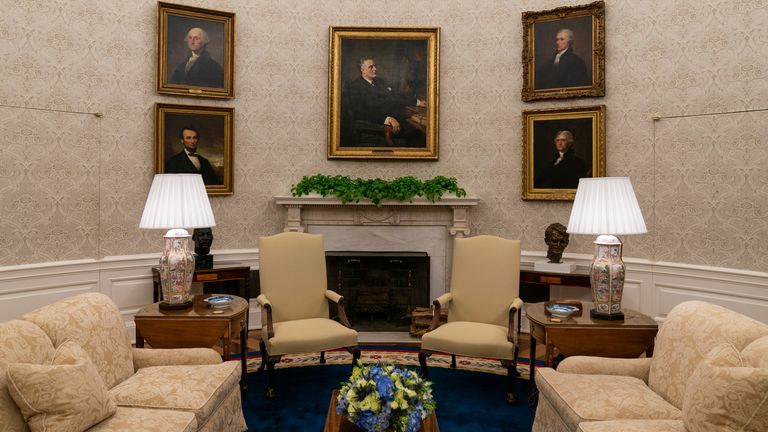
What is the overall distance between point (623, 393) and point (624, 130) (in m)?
3.66

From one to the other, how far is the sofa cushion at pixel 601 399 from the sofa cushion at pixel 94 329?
7.78 ft

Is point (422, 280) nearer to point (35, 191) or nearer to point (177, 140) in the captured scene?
point (177, 140)

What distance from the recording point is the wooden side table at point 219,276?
5434 mm

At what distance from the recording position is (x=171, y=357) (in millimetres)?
3223

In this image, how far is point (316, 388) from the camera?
422 centimetres

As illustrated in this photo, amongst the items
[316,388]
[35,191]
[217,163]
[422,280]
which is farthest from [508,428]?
[35,191]

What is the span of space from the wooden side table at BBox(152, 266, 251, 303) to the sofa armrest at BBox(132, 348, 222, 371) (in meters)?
2.19

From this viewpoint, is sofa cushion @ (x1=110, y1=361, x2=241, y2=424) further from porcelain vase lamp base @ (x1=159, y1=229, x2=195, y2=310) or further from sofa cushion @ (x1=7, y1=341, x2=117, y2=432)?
porcelain vase lamp base @ (x1=159, y1=229, x2=195, y2=310)

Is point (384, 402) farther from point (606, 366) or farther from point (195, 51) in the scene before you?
point (195, 51)

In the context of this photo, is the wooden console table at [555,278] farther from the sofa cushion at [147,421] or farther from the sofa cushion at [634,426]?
the sofa cushion at [147,421]

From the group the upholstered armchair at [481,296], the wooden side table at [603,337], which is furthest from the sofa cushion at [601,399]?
the upholstered armchair at [481,296]

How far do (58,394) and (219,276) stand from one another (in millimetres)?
3342

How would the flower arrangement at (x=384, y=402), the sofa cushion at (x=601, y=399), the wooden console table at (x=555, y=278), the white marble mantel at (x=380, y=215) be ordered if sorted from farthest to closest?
1. the white marble mantel at (x=380, y=215)
2. the wooden console table at (x=555, y=278)
3. the sofa cushion at (x=601, y=399)
4. the flower arrangement at (x=384, y=402)

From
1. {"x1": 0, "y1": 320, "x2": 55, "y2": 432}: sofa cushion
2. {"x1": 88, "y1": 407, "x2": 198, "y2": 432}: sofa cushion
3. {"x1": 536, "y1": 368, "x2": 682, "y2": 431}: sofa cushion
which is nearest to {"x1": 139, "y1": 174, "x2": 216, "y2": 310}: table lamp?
{"x1": 0, "y1": 320, "x2": 55, "y2": 432}: sofa cushion
